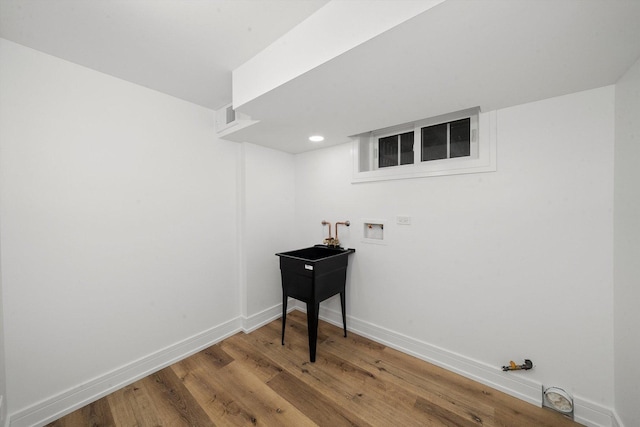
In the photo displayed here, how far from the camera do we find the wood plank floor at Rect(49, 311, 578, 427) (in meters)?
1.57

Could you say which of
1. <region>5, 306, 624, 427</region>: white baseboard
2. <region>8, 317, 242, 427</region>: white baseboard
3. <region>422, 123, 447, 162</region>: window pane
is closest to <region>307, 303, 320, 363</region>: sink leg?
<region>5, 306, 624, 427</region>: white baseboard

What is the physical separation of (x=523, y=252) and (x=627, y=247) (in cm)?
48

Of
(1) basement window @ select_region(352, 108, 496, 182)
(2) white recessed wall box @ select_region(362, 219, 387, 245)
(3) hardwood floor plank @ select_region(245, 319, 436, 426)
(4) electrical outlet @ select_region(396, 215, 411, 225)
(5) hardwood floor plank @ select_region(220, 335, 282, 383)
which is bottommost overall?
(3) hardwood floor plank @ select_region(245, 319, 436, 426)

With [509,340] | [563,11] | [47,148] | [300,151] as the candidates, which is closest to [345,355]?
[509,340]

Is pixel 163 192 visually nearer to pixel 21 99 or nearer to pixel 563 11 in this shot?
pixel 21 99

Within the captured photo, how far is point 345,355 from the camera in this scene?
225 cm

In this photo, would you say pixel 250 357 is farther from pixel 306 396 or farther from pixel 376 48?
pixel 376 48

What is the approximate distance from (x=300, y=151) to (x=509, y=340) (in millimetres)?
2752

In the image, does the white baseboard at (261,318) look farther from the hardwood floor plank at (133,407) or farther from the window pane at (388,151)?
the window pane at (388,151)

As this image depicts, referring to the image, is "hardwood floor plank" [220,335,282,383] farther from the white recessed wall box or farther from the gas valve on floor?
the gas valve on floor

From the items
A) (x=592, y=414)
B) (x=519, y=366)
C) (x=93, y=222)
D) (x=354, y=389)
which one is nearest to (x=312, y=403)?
(x=354, y=389)

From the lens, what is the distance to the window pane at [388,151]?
2.46m

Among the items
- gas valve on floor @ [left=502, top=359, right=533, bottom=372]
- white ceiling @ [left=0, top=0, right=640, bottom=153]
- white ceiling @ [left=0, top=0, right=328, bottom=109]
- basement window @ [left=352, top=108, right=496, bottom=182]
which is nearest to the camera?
white ceiling @ [left=0, top=0, right=640, bottom=153]

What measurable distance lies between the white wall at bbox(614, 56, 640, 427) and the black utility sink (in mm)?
1843
